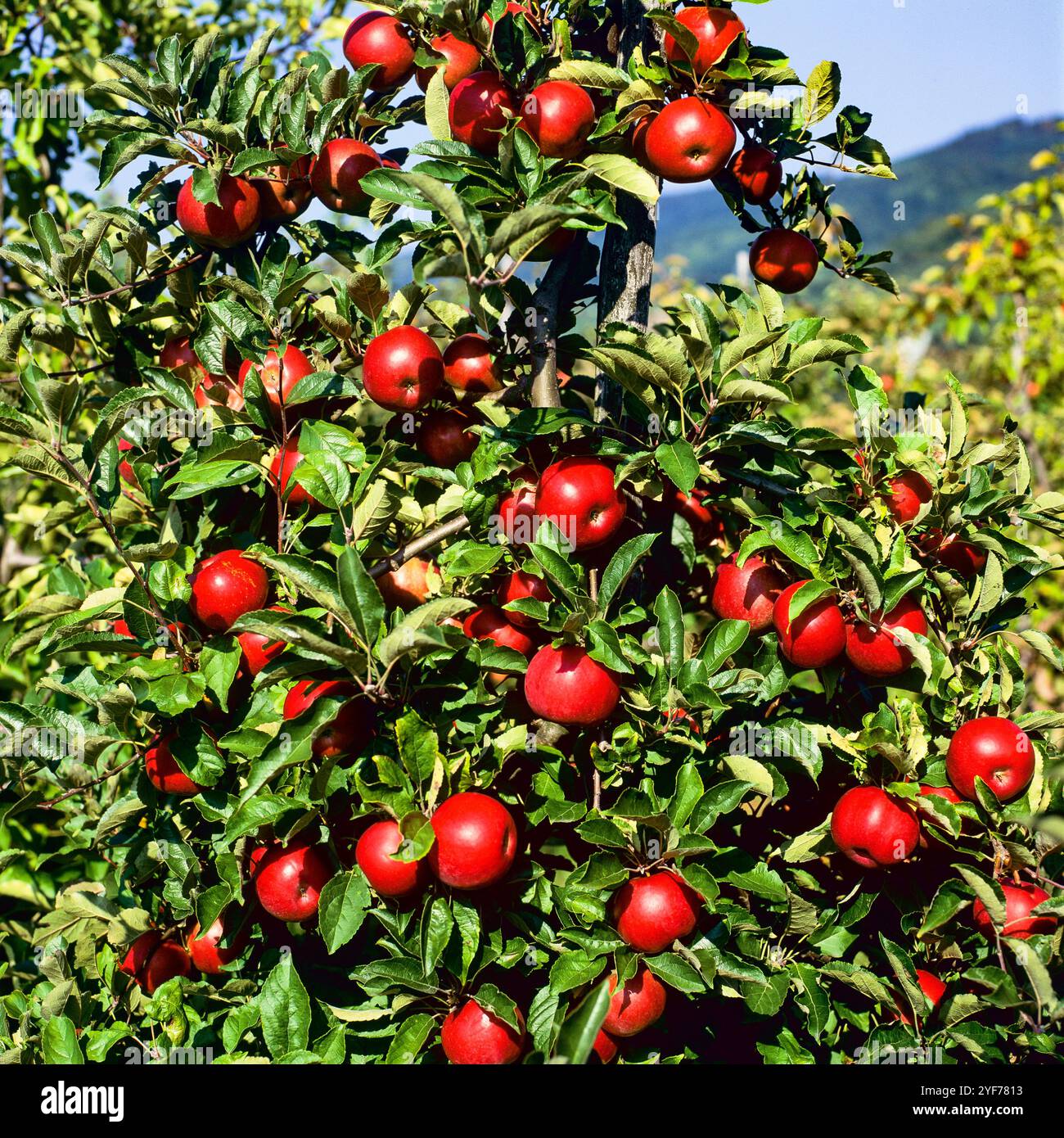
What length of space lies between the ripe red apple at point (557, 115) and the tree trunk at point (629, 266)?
0.22 metres

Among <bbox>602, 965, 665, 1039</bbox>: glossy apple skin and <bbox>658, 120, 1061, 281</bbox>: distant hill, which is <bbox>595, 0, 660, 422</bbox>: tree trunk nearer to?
<bbox>602, 965, 665, 1039</bbox>: glossy apple skin

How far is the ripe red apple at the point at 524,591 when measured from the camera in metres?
1.78

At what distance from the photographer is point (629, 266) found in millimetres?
2018

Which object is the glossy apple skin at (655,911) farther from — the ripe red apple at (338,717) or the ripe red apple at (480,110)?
the ripe red apple at (480,110)

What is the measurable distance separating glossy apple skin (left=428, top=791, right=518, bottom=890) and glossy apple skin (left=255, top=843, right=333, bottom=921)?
26 centimetres

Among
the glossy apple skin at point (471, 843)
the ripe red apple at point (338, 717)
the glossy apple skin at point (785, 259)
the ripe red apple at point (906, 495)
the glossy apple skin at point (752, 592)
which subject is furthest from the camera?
the glossy apple skin at point (785, 259)

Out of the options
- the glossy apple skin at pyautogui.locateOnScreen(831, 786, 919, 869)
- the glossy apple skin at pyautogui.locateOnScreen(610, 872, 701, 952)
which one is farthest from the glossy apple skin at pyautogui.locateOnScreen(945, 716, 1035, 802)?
the glossy apple skin at pyautogui.locateOnScreen(610, 872, 701, 952)

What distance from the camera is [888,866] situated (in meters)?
1.82

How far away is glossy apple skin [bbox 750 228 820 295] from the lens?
207 centimetres

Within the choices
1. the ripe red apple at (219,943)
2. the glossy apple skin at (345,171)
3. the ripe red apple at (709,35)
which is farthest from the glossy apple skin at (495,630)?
the ripe red apple at (709,35)
